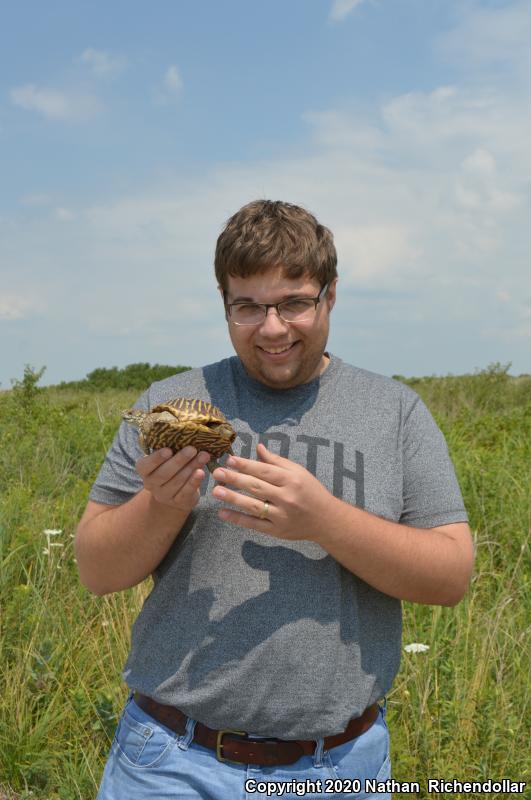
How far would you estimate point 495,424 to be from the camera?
10.4 meters

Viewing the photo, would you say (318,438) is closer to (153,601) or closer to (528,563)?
(153,601)

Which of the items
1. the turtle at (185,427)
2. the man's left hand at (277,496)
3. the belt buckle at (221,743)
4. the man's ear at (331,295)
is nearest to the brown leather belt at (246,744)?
the belt buckle at (221,743)

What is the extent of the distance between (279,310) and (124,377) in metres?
18.7

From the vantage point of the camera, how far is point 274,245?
2209 millimetres

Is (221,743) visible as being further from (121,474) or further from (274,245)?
(274,245)

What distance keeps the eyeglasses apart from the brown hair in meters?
0.08

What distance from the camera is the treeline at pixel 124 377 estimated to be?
20.3 metres

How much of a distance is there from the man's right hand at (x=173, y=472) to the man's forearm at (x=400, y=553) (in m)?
0.38

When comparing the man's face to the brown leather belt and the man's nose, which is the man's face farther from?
the brown leather belt

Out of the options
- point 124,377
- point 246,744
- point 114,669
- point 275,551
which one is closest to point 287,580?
point 275,551

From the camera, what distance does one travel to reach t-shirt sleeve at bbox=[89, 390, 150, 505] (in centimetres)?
229

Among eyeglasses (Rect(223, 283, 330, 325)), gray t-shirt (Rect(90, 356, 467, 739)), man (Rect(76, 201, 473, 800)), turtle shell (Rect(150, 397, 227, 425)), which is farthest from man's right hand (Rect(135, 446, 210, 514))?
eyeglasses (Rect(223, 283, 330, 325))

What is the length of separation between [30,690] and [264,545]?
2.48m

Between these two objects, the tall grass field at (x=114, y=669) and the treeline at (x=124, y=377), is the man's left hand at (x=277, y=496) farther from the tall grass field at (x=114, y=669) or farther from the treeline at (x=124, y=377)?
the treeline at (x=124, y=377)
